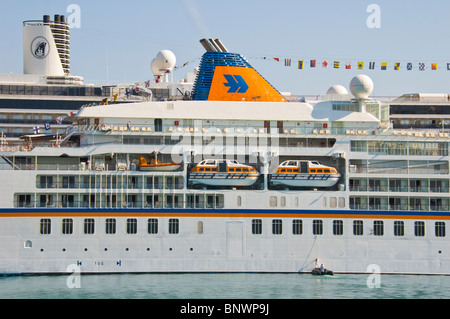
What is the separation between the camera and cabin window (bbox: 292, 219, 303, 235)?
40.1 meters

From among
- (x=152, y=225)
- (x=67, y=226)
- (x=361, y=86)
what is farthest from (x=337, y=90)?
(x=67, y=226)

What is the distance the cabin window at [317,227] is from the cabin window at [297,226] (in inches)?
26.2

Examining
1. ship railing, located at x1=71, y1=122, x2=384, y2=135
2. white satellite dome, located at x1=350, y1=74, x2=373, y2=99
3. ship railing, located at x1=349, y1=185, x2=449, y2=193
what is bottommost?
ship railing, located at x1=349, y1=185, x2=449, y2=193

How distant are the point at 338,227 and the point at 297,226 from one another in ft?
6.88

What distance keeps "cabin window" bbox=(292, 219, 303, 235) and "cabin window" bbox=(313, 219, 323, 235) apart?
666 millimetres

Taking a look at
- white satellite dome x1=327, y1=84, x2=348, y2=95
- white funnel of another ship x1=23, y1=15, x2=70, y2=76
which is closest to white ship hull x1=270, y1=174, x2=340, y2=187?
white satellite dome x1=327, y1=84, x2=348, y2=95

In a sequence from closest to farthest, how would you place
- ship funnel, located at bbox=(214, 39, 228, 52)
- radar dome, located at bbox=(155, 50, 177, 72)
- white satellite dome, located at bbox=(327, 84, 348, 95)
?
1. ship funnel, located at bbox=(214, 39, 228, 52)
2. white satellite dome, located at bbox=(327, 84, 348, 95)
3. radar dome, located at bbox=(155, 50, 177, 72)

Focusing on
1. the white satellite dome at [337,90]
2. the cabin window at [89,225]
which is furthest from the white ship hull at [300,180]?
the white satellite dome at [337,90]

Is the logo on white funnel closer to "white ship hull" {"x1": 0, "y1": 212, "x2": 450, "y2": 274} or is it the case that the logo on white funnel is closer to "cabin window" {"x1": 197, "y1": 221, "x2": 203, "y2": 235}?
"white ship hull" {"x1": 0, "y1": 212, "x2": 450, "y2": 274}

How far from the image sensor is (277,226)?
40.0 meters

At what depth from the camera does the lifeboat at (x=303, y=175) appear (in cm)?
4062

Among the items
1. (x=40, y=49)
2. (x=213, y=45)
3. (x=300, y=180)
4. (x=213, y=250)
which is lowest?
(x=213, y=250)

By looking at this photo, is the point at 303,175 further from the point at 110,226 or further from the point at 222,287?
the point at 110,226

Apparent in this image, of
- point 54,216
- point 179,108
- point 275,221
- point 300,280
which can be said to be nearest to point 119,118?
point 179,108
